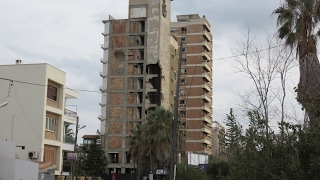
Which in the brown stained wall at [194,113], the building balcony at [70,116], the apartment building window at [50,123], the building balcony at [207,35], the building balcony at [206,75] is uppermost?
the building balcony at [207,35]

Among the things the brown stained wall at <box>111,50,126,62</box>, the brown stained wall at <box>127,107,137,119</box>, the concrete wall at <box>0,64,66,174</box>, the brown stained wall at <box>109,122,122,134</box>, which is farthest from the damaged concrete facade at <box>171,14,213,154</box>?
the concrete wall at <box>0,64,66,174</box>

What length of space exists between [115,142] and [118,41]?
1682 cm

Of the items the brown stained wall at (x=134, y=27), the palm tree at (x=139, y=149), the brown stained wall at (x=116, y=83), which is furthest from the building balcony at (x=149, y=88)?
the palm tree at (x=139, y=149)

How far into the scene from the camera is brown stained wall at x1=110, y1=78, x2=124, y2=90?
84.2 m

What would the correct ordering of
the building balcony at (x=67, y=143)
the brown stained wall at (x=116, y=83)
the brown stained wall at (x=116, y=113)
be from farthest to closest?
the brown stained wall at (x=116, y=83) → the brown stained wall at (x=116, y=113) → the building balcony at (x=67, y=143)

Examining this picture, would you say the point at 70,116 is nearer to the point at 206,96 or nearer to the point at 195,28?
the point at 206,96

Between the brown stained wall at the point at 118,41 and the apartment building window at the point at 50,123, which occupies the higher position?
the brown stained wall at the point at 118,41

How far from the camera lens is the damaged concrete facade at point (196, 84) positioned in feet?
319

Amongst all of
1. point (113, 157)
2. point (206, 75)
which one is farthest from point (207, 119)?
point (113, 157)

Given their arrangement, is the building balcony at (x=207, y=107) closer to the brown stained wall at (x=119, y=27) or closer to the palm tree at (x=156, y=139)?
the brown stained wall at (x=119, y=27)

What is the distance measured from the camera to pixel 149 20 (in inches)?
3344

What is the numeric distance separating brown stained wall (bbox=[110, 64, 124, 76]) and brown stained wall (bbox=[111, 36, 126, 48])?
3253 mm

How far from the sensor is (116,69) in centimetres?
8500

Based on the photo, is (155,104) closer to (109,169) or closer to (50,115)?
(109,169)
